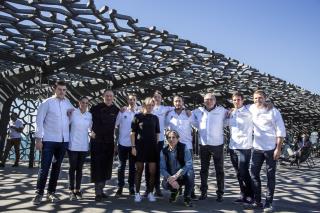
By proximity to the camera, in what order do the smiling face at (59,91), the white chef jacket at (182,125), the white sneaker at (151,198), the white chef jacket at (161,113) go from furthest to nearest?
1. the white chef jacket at (161,113)
2. the white chef jacket at (182,125)
3. the white sneaker at (151,198)
4. the smiling face at (59,91)

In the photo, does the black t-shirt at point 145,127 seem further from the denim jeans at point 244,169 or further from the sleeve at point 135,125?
the denim jeans at point 244,169

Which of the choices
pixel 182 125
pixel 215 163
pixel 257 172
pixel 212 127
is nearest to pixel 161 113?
pixel 182 125

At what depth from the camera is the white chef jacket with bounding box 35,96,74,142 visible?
497 centimetres

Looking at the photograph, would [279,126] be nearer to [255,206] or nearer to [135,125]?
[255,206]

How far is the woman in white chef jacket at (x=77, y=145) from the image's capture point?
5.32 meters

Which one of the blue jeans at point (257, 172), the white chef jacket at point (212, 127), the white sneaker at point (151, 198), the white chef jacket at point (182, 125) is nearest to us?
the blue jeans at point (257, 172)

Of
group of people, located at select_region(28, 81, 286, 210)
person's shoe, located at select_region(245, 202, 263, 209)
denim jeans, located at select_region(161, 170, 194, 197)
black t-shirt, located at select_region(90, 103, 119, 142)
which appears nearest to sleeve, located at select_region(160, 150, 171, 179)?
group of people, located at select_region(28, 81, 286, 210)

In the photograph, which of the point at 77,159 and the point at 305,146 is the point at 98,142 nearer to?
the point at 77,159

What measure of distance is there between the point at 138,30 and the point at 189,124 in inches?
149

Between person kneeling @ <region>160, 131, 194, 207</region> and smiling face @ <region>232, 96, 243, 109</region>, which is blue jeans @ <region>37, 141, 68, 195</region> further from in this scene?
smiling face @ <region>232, 96, 243, 109</region>

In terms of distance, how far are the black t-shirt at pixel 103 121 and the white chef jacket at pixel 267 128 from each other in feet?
7.15

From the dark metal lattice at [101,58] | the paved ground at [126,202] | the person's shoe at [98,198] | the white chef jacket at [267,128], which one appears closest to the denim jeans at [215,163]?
the paved ground at [126,202]

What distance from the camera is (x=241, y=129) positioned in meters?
5.33

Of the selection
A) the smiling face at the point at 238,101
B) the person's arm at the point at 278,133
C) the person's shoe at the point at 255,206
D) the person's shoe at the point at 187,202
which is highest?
the smiling face at the point at 238,101
